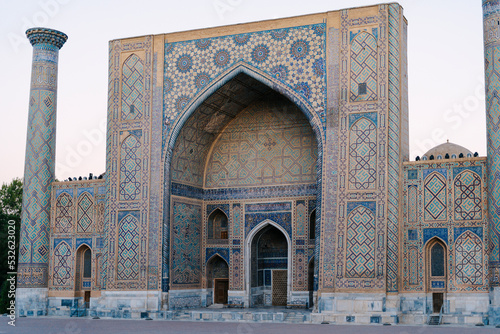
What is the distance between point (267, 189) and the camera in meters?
13.8

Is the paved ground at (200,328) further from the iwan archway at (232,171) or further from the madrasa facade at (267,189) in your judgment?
the iwan archway at (232,171)

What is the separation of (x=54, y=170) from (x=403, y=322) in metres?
7.58

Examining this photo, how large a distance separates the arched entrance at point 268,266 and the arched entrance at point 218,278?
603 mm

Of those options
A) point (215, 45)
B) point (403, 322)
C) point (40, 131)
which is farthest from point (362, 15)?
point (40, 131)

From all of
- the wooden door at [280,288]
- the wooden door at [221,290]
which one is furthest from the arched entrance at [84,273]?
the wooden door at [280,288]

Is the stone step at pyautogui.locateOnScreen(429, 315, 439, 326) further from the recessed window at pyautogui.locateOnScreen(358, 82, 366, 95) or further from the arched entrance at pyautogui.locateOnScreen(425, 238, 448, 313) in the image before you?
the recessed window at pyautogui.locateOnScreen(358, 82, 366, 95)

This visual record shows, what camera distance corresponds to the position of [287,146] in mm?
13781

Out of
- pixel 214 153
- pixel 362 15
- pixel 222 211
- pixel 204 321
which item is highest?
pixel 362 15

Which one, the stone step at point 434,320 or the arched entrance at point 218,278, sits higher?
the arched entrance at point 218,278

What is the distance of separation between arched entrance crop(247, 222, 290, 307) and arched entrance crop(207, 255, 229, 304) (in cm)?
60

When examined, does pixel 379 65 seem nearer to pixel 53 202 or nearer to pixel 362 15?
pixel 362 15

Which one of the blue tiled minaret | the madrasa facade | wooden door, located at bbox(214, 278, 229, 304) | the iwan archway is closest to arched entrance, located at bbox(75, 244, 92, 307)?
the madrasa facade

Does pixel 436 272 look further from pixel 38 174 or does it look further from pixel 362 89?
pixel 38 174

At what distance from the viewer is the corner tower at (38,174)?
14.0 metres
